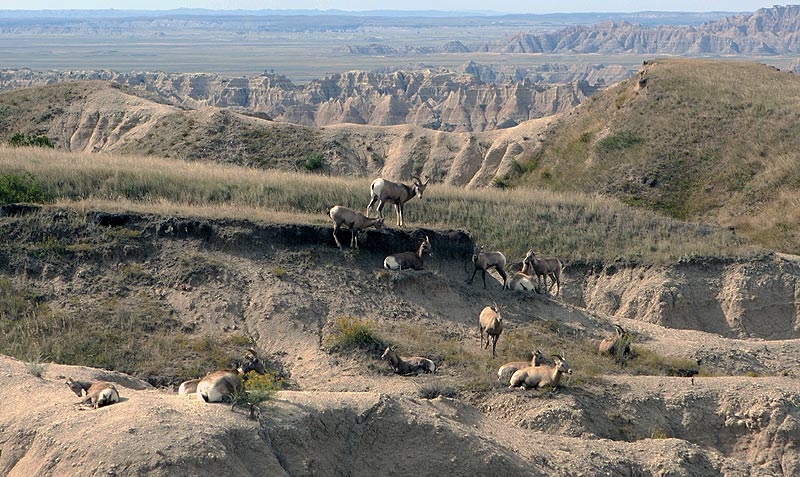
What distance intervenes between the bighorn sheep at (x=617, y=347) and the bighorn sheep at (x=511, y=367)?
120 inches

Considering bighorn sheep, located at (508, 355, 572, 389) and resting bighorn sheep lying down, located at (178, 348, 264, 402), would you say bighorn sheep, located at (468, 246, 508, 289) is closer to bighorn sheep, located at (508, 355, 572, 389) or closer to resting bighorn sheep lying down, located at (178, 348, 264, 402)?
bighorn sheep, located at (508, 355, 572, 389)

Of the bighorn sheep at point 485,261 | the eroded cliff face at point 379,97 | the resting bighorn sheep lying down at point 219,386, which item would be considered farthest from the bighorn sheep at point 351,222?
the eroded cliff face at point 379,97

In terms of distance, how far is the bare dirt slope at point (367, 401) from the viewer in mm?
13141

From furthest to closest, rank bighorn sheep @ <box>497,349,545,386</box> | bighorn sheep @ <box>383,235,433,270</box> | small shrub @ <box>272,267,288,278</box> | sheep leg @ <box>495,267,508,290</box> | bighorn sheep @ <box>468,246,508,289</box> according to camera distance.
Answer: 1. sheep leg @ <box>495,267,508,290</box>
2. bighorn sheep @ <box>468,246,508,289</box>
3. bighorn sheep @ <box>383,235,433,270</box>
4. small shrub @ <box>272,267,288,278</box>
5. bighorn sheep @ <box>497,349,545,386</box>

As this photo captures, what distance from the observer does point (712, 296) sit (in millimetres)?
30250

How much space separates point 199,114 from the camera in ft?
173

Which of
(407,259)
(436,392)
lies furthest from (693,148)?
(436,392)

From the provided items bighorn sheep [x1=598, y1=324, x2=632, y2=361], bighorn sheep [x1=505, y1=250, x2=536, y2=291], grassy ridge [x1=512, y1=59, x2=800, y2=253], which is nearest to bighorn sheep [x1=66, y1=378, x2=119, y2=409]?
bighorn sheep [x1=598, y1=324, x2=632, y2=361]

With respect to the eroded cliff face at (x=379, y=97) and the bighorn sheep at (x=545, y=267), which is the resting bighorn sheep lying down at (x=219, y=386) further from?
the eroded cliff face at (x=379, y=97)

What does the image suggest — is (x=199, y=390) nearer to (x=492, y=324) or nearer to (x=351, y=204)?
(x=492, y=324)

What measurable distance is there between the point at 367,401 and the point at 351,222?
9.13 meters

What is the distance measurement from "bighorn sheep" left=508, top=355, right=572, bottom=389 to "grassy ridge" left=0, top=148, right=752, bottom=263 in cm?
871

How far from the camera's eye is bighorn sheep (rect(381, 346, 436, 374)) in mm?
19406

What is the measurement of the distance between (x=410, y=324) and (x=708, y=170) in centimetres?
2695
